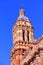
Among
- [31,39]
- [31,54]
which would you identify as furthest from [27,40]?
[31,54]

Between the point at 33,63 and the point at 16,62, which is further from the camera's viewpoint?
the point at 16,62

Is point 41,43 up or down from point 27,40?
down

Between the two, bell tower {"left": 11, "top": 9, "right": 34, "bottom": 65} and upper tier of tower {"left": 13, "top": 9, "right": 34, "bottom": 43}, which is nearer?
bell tower {"left": 11, "top": 9, "right": 34, "bottom": 65}

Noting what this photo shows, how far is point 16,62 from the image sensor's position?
7088 centimetres

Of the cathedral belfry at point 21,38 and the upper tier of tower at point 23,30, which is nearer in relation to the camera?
the cathedral belfry at point 21,38

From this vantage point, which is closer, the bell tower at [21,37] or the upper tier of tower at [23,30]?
the bell tower at [21,37]

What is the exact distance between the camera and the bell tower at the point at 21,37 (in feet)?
235

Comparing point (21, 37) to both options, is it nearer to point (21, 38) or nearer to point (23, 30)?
point (21, 38)

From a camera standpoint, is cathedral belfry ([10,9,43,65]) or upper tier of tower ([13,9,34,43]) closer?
cathedral belfry ([10,9,43,65])

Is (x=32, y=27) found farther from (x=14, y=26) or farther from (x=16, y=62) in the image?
(x=16, y=62)

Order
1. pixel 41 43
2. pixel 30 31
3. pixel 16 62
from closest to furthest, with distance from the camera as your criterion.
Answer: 1. pixel 41 43
2. pixel 16 62
3. pixel 30 31

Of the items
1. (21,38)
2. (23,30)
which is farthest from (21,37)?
(23,30)

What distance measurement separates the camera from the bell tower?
235 feet

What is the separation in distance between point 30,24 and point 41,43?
108ft
